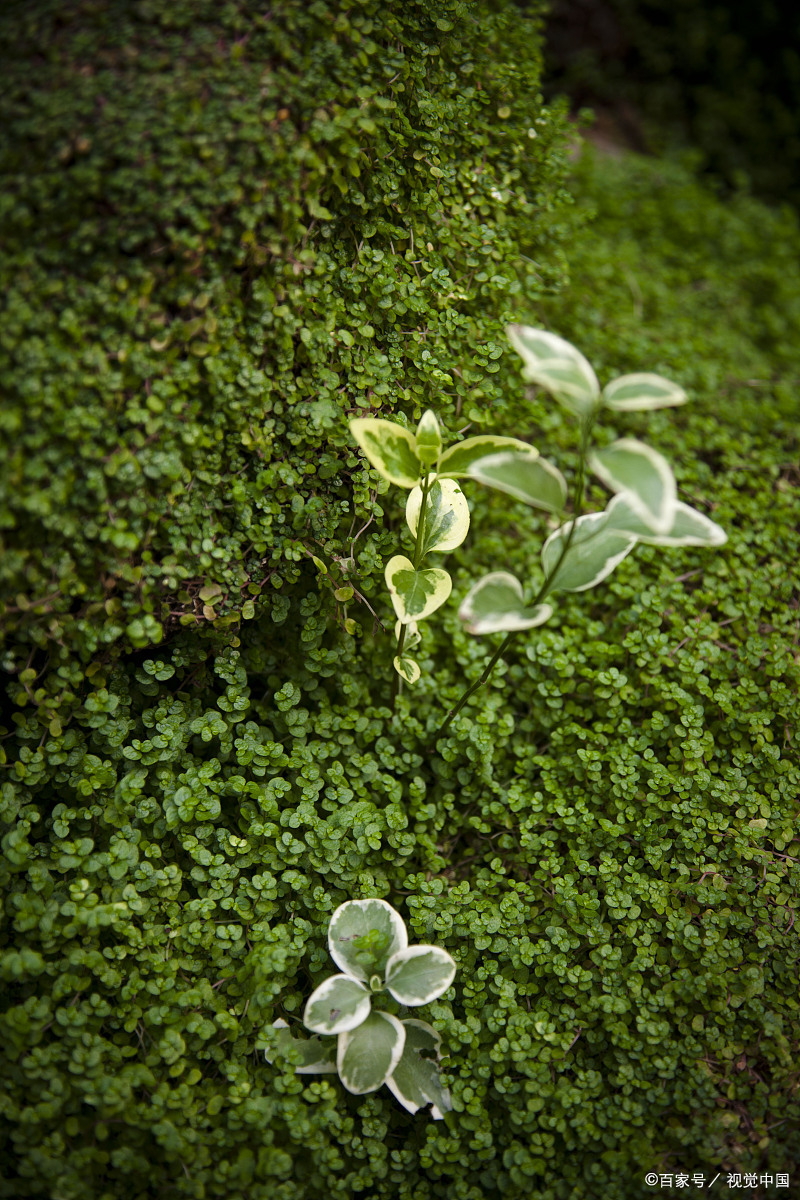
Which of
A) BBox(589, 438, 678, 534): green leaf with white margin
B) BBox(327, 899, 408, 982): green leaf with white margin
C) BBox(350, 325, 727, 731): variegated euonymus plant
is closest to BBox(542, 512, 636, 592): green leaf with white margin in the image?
BBox(350, 325, 727, 731): variegated euonymus plant

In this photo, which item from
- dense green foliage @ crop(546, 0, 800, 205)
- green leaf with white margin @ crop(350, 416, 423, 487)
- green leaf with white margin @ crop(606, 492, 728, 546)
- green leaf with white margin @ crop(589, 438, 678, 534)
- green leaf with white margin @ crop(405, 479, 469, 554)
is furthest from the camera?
dense green foliage @ crop(546, 0, 800, 205)

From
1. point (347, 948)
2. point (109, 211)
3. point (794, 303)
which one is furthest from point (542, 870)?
point (794, 303)

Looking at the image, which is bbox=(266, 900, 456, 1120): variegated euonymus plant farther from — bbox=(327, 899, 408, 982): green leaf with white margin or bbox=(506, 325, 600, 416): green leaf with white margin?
bbox=(506, 325, 600, 416): green leaf with white margin

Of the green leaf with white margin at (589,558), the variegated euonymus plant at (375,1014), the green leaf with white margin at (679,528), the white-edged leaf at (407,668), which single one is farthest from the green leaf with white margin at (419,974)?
the green leaf with white margin at (679,528)

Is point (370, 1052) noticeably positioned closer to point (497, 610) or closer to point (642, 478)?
point (497, 610)

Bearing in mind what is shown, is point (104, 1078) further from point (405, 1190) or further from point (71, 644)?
point (71, 644)

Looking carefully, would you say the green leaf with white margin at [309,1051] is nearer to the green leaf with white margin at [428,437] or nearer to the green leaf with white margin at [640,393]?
the green leaf with white margin at [428,437]
